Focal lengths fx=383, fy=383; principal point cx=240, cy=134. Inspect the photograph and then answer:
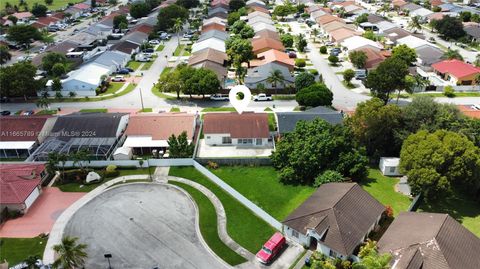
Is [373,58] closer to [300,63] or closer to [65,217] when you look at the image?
[300,63]

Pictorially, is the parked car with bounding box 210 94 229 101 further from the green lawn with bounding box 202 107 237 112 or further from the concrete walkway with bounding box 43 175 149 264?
the concrete walkway with bounding box 43 175 149 264

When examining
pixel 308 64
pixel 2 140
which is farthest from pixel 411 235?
pixel 308 64

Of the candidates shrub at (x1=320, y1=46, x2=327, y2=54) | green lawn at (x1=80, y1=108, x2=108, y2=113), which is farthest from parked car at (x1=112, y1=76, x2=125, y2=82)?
shrub at (x1=320, y1=46, x2=327, y2=54)

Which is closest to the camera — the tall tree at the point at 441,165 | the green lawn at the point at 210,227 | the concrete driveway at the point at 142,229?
the concrete driveway at the point at 142,229

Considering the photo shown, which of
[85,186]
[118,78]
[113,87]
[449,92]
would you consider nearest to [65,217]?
[85,186]

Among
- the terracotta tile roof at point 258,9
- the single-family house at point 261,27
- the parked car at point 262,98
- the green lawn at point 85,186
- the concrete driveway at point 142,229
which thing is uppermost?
the terracotta tile roof at point 258,9

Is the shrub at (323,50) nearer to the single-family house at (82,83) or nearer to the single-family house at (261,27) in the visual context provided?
the single-family house at (261,27)

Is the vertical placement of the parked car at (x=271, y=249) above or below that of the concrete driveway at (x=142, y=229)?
above

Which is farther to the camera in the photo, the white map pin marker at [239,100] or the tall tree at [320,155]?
the white map pin marker at [239,100]

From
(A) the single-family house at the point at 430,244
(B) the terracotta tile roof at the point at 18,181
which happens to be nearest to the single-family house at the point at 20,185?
(B) the terracotta tile roof at the point at 18,181
